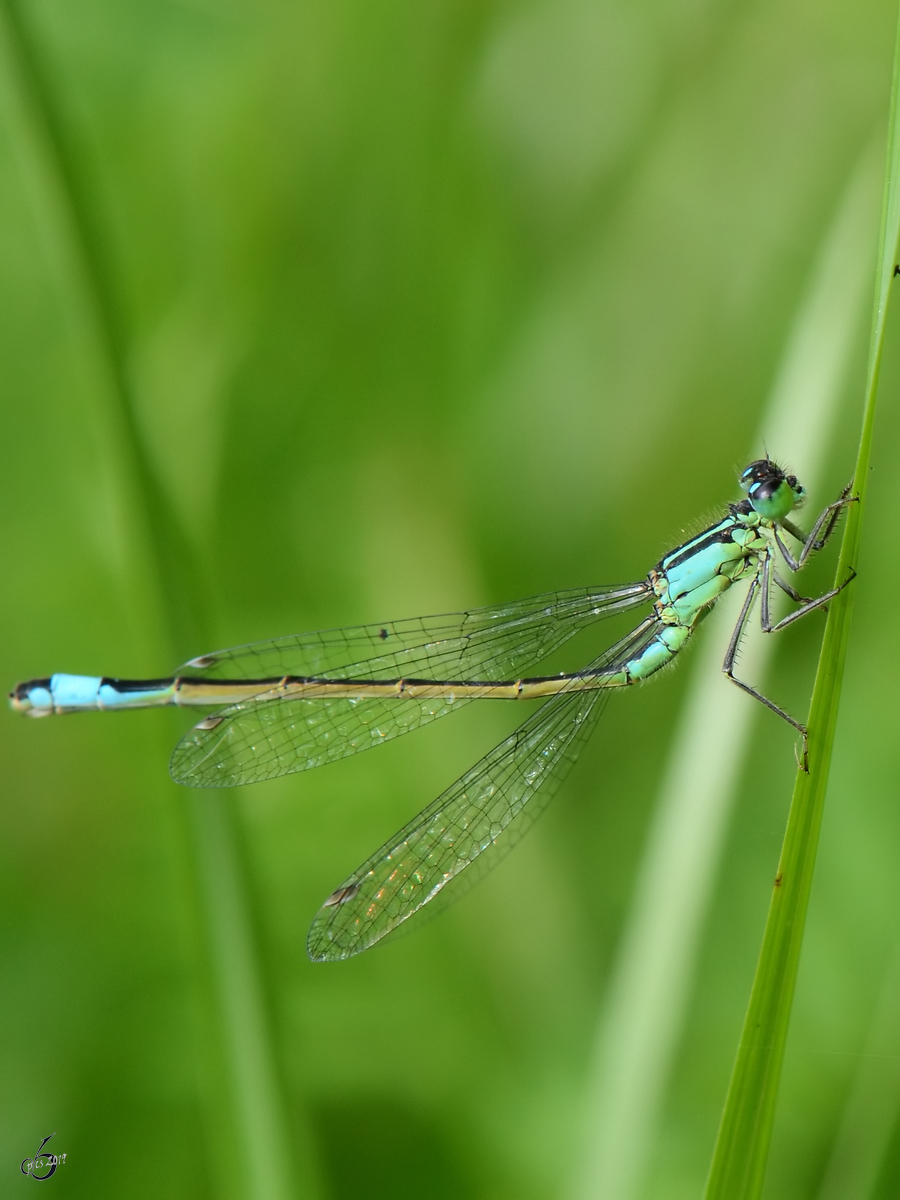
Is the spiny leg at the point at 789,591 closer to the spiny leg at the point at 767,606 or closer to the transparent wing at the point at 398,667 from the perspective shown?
the spiny leg at the point at 767,606

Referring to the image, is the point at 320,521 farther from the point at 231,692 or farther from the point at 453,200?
the point at 453,200

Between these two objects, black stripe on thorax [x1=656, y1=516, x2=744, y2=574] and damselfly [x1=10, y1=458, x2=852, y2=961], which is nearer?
damselfly [x1=10, y1=458, x2=852, y2=961]

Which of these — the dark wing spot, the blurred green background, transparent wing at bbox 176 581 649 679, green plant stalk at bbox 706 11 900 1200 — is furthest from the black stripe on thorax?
the dark wing spot

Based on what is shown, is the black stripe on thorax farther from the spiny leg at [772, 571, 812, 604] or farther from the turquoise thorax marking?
the spiny leg at [772, 571, 812, 604]

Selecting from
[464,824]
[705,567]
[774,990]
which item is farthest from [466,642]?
[774,990]

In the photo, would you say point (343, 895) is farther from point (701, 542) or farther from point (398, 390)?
point (398, 390)

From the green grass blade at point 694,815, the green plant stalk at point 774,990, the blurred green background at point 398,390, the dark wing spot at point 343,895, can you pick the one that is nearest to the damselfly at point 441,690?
the dark wing spot at point 343,895
